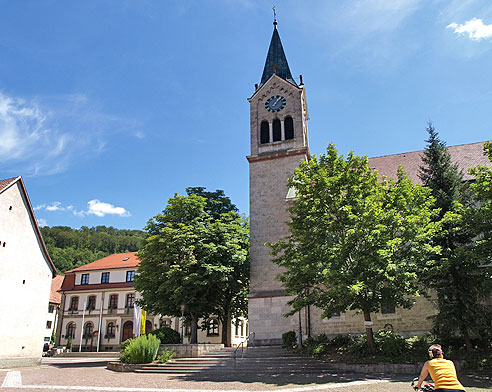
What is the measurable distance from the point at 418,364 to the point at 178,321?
101 ft

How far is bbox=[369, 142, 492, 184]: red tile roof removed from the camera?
87.0 ft

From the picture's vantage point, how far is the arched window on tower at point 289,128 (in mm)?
31430

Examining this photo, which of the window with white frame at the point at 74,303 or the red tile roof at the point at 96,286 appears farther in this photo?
the window with white frame at the point at 74,303

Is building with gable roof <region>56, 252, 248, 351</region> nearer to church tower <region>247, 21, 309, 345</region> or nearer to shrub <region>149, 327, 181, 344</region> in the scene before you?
church tower <region>247, 21, 309, 345</region>

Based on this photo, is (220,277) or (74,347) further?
(74,347)

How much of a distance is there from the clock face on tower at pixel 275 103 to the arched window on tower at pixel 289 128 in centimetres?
125

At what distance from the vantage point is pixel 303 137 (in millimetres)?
30719

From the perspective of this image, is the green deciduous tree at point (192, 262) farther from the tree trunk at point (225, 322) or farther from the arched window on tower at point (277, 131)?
the arched window on tower at point (277, 131)

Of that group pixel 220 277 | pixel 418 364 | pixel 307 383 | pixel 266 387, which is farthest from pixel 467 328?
pixel 220 277

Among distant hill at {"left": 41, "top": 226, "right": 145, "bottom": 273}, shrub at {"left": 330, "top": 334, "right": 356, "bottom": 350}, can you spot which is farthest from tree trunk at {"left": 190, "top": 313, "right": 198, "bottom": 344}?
distant hill at {"left": 41, "top": 226, "right": 145, "bottom": 273}

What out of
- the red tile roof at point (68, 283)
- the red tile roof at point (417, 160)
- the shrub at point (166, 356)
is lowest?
the shrub at point (166, 356)

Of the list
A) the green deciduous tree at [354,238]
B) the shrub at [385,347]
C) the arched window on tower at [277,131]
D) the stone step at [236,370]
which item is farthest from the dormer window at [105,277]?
the shrub at [385,347]

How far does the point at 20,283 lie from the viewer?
23750 mm

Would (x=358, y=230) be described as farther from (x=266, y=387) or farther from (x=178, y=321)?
(x=178, y=321)
